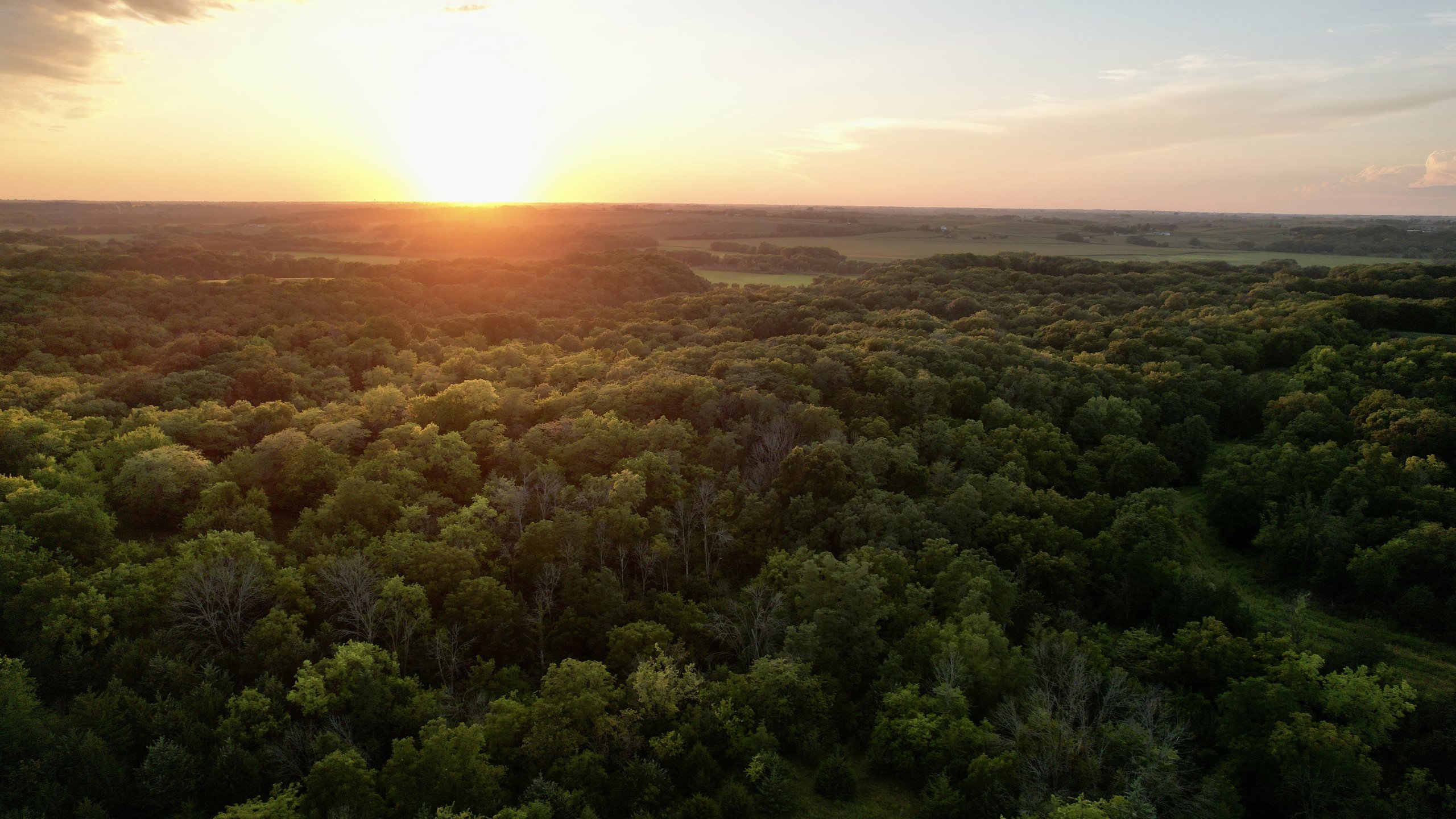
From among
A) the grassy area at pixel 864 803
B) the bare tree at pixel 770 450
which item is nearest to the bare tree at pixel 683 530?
the bare tree at pixel 770 450

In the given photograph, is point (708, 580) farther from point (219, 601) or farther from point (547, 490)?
point (219, 601)

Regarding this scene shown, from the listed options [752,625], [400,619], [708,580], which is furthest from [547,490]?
[752,625]

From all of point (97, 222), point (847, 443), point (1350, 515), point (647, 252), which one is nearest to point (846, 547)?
point (847, 443)

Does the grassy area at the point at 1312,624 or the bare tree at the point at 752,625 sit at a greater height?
the bare tree at the point at 752,625

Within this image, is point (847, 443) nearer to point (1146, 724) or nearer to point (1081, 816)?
point (1146, 724)

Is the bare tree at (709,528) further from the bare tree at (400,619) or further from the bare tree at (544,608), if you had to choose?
the bare tree at (400,619)
